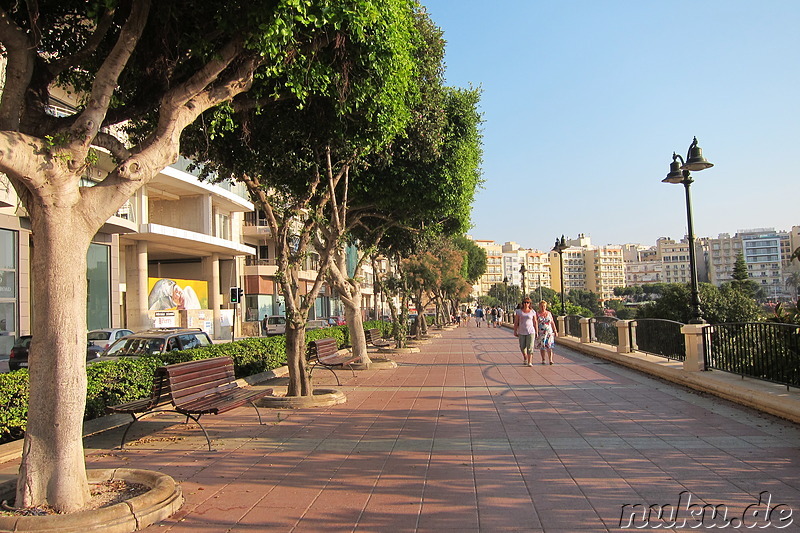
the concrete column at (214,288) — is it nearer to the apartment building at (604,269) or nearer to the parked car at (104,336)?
the parked car at (104,336)

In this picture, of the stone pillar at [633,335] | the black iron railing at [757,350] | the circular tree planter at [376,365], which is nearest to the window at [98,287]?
the circular tree planter at [376,365]

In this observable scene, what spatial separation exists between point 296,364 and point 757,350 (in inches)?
279

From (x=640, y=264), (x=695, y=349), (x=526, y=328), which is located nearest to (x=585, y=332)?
(x=526, y=328)

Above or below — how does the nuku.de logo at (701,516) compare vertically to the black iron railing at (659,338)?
below

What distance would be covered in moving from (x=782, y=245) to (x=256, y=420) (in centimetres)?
15746

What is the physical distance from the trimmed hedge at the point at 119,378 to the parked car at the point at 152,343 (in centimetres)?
110

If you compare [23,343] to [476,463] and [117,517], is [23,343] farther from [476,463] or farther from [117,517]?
[476,463]

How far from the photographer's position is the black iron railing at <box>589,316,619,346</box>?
60.1 ft

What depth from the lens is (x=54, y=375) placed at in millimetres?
4379

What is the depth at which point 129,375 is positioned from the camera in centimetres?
879

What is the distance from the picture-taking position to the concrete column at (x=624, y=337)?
15516 millimetres

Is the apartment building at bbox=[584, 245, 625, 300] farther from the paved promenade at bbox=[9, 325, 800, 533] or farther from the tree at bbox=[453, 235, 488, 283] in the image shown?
the paved promenade at bbox=[9, 325, 800, 533]

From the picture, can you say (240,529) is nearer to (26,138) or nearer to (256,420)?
(26,138)

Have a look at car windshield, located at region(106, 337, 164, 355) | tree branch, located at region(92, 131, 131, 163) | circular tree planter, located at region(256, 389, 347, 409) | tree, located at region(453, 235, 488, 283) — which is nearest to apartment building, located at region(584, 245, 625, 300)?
tree, located at region(453, 235, 488, 283)
